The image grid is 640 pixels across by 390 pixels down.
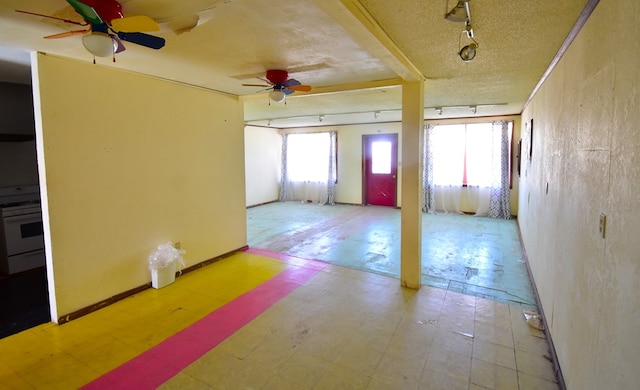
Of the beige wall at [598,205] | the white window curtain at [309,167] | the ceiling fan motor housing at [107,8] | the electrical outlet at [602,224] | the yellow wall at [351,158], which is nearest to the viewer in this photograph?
the beige wall at [598,205]

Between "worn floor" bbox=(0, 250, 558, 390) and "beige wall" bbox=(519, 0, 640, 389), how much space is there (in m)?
0.50

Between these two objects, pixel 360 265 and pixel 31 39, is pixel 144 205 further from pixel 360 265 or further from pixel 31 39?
pixel 360 265

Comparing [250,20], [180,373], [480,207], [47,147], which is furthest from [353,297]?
[480,207]

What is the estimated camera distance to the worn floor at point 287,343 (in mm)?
2066

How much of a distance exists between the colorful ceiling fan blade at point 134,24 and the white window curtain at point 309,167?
7.19 meters

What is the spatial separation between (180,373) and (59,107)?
2371 mm

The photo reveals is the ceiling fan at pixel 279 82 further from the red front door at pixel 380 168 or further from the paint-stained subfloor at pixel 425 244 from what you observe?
the red front door at pixel 380 168

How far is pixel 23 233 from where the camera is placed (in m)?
3.96

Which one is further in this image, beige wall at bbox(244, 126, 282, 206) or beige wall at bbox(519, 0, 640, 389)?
beige wall at bbox(244, 126, 282, 206)

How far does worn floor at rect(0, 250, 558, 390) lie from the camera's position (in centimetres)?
207

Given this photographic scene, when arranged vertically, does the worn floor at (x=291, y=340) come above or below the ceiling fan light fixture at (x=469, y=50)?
below

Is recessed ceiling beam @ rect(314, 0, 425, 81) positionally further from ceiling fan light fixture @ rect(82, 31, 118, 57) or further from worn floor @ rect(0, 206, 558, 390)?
worn floor @ rect(0, 206, 558, 390)

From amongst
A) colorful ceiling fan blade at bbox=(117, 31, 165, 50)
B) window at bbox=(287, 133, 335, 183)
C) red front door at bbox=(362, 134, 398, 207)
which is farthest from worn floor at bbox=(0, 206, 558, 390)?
window at bbox=(287, 133, 335, 183)

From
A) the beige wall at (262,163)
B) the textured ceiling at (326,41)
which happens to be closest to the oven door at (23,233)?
the textured ceiling at (326,41)
